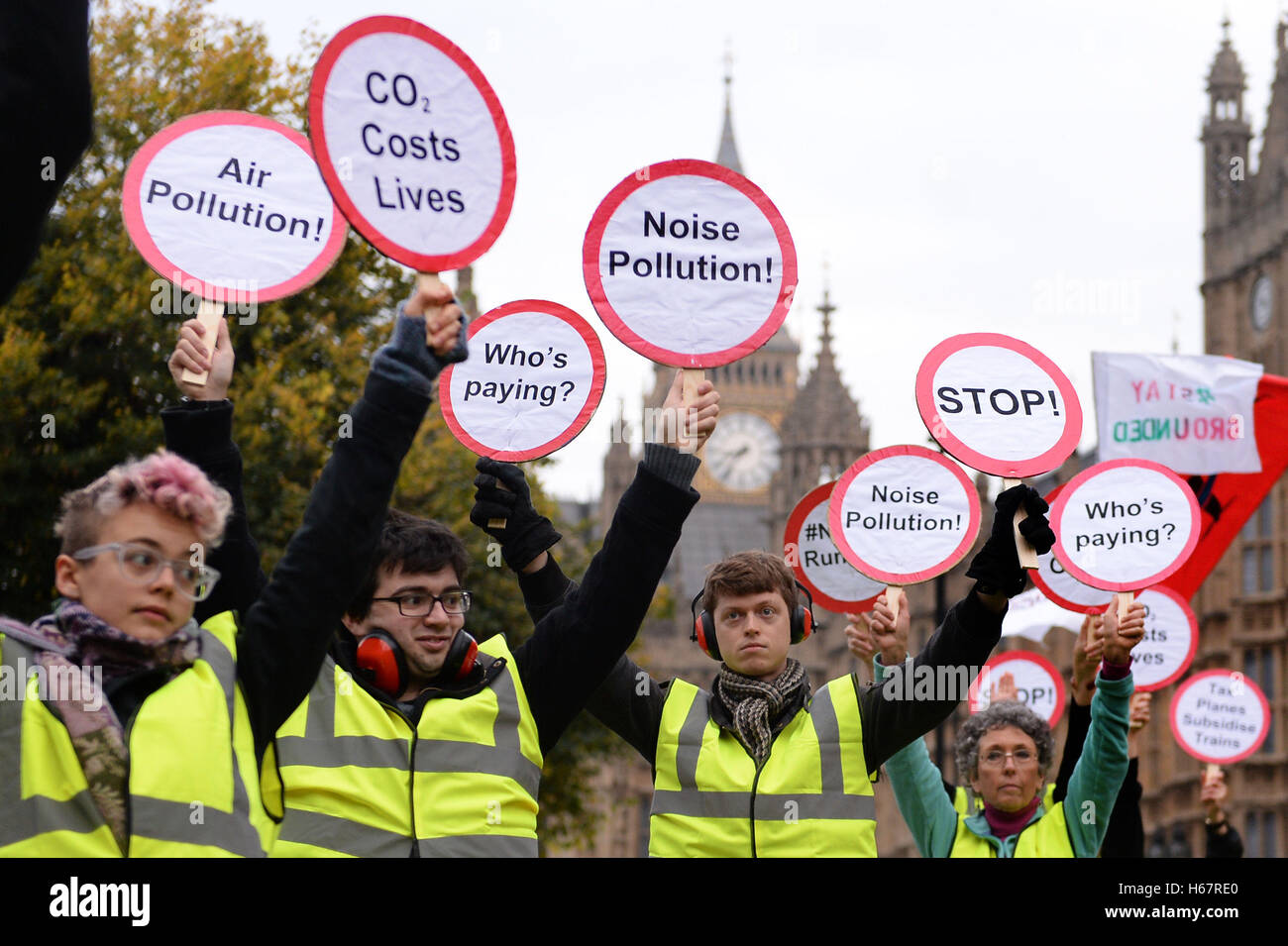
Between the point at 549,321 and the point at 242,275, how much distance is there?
1548mm

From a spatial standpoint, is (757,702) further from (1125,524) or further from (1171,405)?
(1171,405)

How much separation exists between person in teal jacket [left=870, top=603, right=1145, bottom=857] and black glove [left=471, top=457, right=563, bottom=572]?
1183 mm

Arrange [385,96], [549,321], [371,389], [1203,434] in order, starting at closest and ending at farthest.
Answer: [371,389], [385,96], [549,321], [1203,434]

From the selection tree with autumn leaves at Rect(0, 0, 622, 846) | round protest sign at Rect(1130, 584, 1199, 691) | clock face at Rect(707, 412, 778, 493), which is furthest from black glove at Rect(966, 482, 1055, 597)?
clock face at Rect(707, 412, 778, 493)

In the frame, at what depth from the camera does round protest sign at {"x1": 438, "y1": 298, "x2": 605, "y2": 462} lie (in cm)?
657

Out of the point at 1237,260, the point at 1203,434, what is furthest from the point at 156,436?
the point at 1237,260

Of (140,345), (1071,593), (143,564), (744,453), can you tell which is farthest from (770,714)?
(744,453)

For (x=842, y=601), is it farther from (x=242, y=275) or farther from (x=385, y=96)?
(x=385, y=96)

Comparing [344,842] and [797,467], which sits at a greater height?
[797,467]

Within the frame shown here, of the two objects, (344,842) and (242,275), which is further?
(242,275)

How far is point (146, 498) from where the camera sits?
3904mm

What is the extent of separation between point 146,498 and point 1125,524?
15.4ft

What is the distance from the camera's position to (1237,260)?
3859 cm
